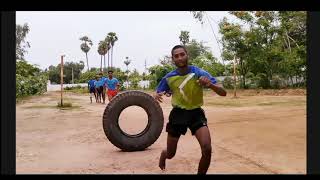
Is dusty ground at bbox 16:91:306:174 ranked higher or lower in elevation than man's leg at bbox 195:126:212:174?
lower

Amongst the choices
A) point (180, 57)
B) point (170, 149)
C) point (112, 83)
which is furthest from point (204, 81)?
point (112, 83)

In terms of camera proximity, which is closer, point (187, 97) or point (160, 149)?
point (187, 97)

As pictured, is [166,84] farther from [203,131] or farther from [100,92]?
[100,92]

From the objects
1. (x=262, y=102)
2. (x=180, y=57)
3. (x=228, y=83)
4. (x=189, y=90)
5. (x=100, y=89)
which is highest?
(x=180, y=57)

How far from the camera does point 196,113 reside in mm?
5062

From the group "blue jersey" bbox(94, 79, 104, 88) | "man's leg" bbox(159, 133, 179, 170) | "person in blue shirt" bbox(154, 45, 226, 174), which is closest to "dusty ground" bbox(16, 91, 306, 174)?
"man's leg" bbox(159, 133, 179, 170)

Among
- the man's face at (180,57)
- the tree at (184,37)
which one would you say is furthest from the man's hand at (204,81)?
the tree at (184,37)

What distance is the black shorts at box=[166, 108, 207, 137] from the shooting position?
5.02 metres

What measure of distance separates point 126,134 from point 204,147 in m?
2.89

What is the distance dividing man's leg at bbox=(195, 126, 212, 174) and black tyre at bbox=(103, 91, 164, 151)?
2.59 meters

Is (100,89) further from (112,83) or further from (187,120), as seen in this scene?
(187,120)

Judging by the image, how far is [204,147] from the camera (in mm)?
4828

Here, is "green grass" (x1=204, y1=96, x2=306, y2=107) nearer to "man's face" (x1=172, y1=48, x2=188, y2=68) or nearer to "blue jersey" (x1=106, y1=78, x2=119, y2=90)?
"blue jersey" (x1=106, y1=78, x2=119, y2=90)
